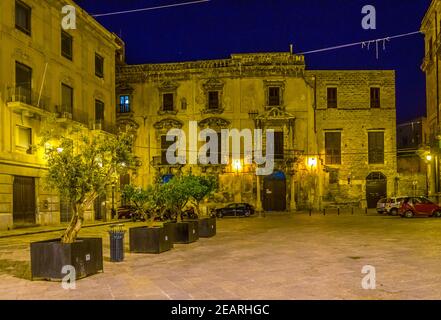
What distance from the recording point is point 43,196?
25953mm

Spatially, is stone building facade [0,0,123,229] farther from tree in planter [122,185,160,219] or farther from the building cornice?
the building cornice

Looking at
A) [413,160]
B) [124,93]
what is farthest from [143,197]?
[413,160]

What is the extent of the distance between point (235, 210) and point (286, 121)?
8.75 meters

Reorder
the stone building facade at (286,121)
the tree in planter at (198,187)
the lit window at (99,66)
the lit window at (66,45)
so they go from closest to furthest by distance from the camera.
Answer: the tree in planter at (198,187)
the lit window at (66,45)
the lit window at (99,66)
the stone building facade at (286,121)

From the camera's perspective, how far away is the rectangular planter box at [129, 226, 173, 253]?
45.0 feet

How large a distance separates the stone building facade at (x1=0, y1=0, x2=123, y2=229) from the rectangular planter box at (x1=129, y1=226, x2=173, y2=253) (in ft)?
27.6

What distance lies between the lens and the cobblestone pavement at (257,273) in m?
8.09

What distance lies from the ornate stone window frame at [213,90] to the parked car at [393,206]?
1473 cm

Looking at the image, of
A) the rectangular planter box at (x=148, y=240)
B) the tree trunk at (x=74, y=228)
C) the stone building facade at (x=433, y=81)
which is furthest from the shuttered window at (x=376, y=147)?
the tree trunk at (x=74, y=228)

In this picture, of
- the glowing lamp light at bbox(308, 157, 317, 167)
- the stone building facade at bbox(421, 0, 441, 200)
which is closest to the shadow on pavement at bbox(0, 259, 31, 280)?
the stone building facade at bbox(421, 0, 441, 200)

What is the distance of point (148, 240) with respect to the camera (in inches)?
541

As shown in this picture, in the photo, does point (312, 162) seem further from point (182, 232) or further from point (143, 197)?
point (143, 197)

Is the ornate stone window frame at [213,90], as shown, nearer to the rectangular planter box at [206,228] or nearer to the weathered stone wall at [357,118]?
the weathered stone wall at [357,118]
